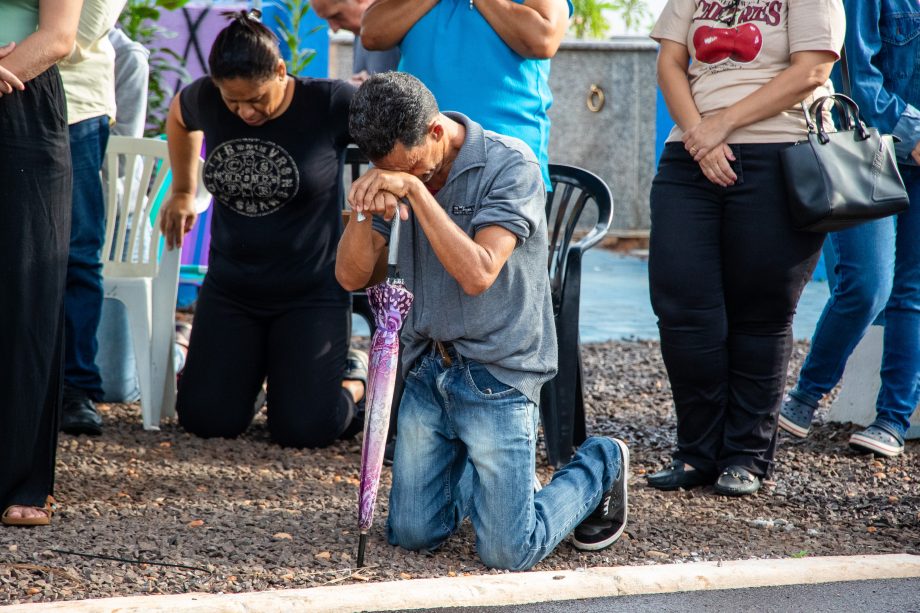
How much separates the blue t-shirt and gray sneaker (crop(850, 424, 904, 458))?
70.2 inches

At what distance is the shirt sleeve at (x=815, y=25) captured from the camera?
382 centimetres

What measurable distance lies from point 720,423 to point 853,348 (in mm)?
919

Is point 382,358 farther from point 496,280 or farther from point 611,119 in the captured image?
point 611,119

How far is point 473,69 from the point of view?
158 inches

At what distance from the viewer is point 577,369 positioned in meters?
4.43

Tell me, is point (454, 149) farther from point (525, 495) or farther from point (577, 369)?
point (577, 369)

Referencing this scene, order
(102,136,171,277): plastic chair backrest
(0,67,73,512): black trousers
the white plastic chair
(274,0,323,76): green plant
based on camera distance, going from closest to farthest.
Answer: (0,67,73,512): black trousers
the white plastic chair
(102,136,171,277): plastic chair backrest
(274,0,323,76): green plant

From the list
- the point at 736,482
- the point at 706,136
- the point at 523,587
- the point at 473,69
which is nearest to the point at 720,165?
the point at 706,136

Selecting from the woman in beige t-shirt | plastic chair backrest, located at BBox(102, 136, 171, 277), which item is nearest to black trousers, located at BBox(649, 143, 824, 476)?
the woman in beige t-shirt

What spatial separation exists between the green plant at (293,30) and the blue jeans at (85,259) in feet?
13.7

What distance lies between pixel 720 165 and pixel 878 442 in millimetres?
1429

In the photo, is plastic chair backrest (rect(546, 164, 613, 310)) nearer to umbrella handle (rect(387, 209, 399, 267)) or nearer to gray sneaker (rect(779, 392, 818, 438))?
gray sneaker (rect(779, 392, 818, 438))

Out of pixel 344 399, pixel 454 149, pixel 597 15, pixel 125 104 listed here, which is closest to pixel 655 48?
pixel 597 15

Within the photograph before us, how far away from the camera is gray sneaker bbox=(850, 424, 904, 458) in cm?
457
